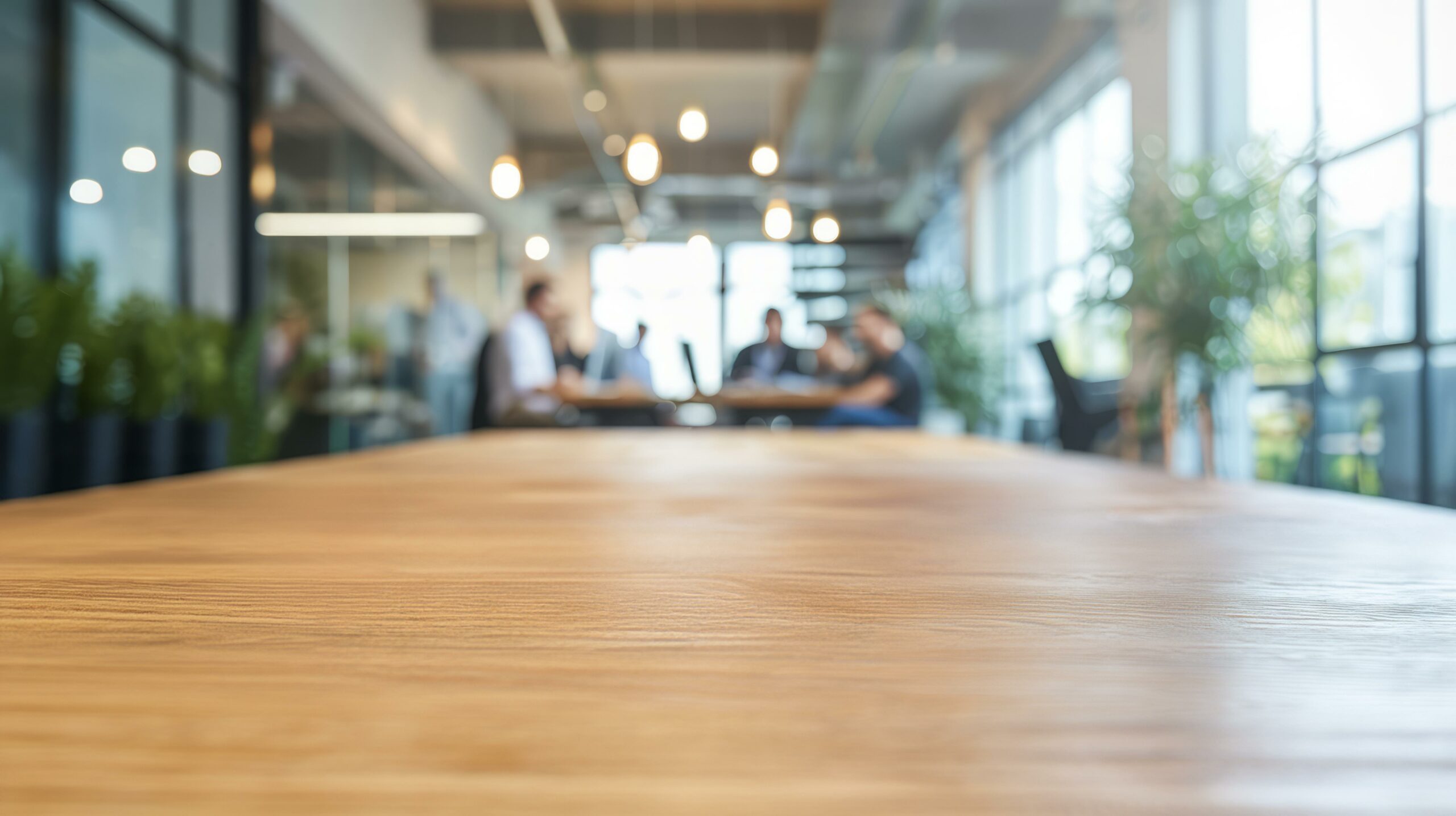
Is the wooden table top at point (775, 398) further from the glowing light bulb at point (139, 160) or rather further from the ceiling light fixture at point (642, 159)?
the glowing light bulb at point (139, 160)

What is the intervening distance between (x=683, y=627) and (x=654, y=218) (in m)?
14.1

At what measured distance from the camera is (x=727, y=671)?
24 centimetres

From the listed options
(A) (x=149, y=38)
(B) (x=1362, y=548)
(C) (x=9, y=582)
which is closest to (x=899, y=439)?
(B) (x=1362, y=548)

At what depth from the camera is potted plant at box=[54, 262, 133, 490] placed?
3600 mm

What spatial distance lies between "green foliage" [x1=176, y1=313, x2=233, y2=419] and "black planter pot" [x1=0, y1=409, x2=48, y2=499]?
31.5 inches

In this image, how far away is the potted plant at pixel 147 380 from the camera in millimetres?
3939

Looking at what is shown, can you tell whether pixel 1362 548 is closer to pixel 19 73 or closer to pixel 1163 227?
pixel 19 73

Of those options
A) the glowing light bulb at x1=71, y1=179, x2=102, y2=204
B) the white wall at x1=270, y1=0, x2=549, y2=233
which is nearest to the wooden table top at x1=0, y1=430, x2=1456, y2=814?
the glowing light bulb at x1=71, y1=179, x2=102, y2=204

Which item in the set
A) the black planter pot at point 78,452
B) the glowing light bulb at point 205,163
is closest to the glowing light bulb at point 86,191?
the glowing light bulb at point 205,163

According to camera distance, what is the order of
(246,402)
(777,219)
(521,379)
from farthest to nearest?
1. (777,219)
2. (521,379)
3. (246,402)

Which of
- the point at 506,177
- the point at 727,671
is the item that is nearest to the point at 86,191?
the point at 506,177

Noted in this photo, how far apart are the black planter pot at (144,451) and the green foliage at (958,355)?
6757 mm

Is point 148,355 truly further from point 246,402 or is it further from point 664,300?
point 664,300

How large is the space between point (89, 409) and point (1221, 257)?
4816 mm
